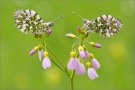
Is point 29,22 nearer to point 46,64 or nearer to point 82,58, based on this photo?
point 46,64

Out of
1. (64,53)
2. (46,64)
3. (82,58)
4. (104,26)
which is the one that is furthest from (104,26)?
(64,53)

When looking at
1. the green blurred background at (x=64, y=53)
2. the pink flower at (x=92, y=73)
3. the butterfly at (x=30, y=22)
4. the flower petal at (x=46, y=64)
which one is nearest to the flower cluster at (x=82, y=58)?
the pink flower at (x=92, y=73)

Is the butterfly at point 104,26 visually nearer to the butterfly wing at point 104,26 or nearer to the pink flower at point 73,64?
the butterfly wing at point 104,26

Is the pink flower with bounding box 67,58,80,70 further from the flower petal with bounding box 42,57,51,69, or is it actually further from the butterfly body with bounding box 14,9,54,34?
the butterfly body with bounding box 14,9,54,34

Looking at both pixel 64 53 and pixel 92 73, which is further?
pixel 64 53

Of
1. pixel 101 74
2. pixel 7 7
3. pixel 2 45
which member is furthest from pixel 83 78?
pixel 7 7

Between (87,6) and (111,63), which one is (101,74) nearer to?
(111,63)

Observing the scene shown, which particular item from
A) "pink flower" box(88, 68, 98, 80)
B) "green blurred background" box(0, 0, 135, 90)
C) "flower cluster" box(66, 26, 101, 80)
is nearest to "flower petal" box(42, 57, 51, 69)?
"flower cluster" box(66, 26, 101, 80)
